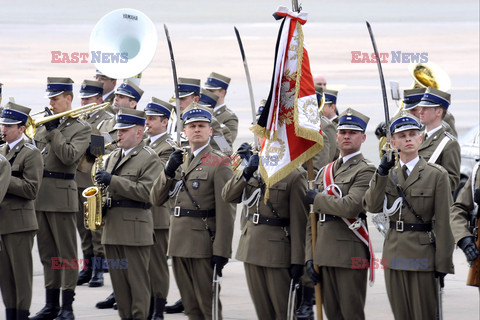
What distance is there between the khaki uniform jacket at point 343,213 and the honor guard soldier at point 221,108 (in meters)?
3.88

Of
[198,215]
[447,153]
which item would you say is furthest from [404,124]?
[198,215]

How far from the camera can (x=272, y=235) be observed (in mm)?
9195

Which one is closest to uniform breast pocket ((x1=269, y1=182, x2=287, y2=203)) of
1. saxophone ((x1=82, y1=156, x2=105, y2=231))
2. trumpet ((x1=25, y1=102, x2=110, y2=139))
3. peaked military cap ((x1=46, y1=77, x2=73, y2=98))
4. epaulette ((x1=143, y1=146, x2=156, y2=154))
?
epaulette ((x1=143, y1=146, x2=156, y2=154))

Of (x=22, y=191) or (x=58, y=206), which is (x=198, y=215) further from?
(x=58, y=206)

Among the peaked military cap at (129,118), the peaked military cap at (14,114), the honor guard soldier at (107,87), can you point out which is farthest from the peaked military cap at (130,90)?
the peaked military cap at (129,118)

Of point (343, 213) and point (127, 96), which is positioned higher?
point (127, 96)

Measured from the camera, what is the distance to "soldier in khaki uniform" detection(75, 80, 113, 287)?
1268cm

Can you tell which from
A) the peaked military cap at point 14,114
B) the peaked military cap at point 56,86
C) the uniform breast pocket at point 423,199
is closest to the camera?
the uniform breast pocket at point 423,199

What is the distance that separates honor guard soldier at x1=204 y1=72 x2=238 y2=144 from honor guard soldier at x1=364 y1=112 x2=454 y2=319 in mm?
4109

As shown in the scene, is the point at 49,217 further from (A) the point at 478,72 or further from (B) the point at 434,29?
(B) the point at 434,29

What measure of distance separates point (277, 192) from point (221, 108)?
156 inches

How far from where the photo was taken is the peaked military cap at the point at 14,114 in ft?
34.7

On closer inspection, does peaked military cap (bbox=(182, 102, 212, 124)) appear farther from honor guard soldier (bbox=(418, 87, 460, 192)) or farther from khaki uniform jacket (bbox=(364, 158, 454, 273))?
honor guard soldier (bbox=(418, 87, 460, 192))

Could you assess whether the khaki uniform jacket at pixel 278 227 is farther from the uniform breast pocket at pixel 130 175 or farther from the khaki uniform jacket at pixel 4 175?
the khaki uniform jacket at pixel 4 175
